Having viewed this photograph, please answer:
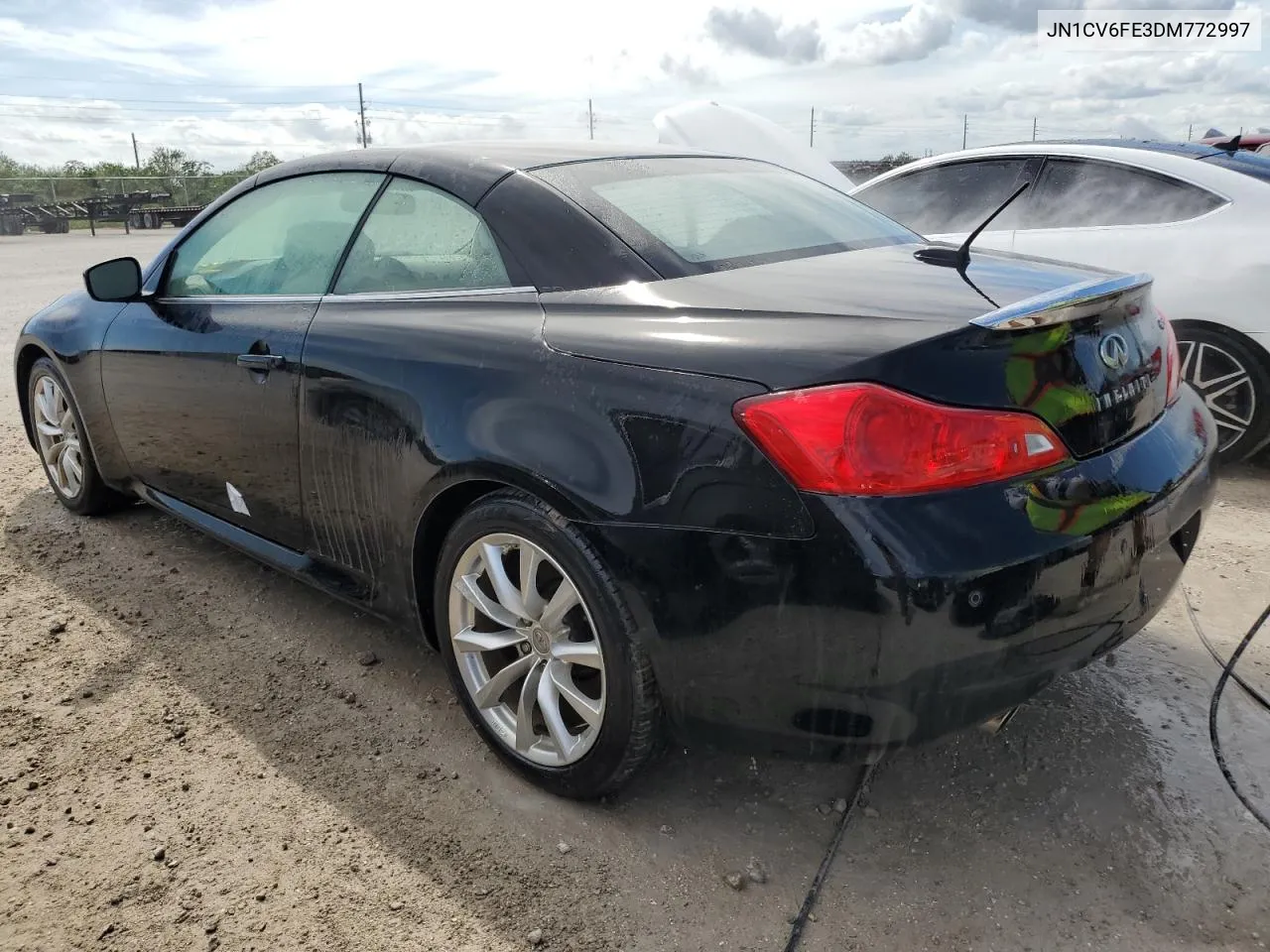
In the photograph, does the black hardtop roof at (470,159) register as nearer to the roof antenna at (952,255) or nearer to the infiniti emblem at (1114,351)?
the roof antenna at (952,255)

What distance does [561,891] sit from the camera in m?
2.04

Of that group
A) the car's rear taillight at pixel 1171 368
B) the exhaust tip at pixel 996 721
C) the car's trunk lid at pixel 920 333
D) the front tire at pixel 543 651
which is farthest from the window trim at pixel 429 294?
the car's rear taillight at pixel 1171 368

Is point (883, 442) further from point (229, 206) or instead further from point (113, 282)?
point (113, 282)

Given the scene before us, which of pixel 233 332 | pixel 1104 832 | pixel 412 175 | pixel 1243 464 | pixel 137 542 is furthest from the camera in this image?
pixel 1243 464

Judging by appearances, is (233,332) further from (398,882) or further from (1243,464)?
(1243,464)

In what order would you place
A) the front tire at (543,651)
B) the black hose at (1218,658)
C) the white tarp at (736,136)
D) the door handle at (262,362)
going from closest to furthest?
the front tire at (543,651) < the black hose at (1218,658) < the door handle at (262,362) < the white tarp at (736,136)

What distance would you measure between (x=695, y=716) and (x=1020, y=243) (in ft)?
12.4

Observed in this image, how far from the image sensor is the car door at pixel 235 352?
289cm

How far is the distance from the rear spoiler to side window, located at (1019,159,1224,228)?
2956 millimetres

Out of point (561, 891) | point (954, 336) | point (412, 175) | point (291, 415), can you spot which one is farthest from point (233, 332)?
point (954, 336)

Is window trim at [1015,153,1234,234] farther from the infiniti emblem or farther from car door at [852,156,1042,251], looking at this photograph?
the infiniti emblem

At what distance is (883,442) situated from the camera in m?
1.74

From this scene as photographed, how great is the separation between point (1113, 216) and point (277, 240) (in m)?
3.85

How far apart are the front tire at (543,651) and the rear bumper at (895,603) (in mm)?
82
